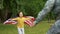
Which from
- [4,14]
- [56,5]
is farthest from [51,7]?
[4,14]

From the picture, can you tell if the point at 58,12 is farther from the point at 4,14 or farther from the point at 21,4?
the point at 4,14

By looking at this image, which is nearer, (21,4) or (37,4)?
(21,4)

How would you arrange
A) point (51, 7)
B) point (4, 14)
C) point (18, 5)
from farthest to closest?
point (4, 14) → point (18, 5) → point (51, 7)

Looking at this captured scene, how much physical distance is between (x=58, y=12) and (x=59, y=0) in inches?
8.8

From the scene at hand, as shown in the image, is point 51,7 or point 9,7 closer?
point 51,7

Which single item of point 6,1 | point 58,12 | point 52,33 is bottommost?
point 6,1

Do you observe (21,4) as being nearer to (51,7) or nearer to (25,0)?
(25,0)

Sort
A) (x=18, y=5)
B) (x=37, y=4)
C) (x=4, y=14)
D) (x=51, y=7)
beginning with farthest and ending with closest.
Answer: (x=37, y=4) → (x=4, y=14) → (x=18, y=5) → (x=51, y=7)

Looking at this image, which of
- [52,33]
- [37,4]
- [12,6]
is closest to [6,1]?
[12,6]

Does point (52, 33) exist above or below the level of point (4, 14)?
above

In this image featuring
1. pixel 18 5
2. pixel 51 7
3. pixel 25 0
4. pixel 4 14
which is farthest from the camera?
pixel 4 14

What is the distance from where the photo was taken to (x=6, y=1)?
32844 mm

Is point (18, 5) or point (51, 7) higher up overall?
point (51, 7)

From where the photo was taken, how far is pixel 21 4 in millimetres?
32844
